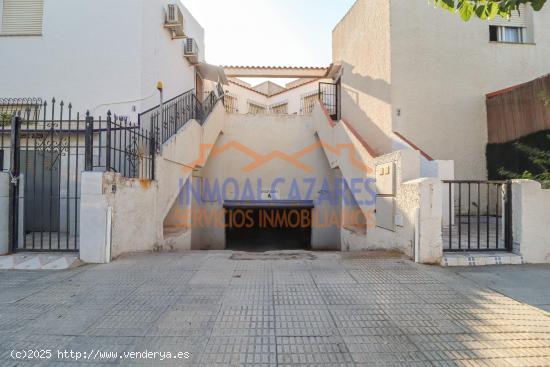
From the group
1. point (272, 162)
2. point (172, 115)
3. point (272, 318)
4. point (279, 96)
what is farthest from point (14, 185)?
point (279, 96)

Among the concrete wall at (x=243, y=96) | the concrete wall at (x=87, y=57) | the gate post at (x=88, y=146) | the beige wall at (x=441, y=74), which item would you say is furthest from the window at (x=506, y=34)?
the concrete wall at (x=243, y=96)

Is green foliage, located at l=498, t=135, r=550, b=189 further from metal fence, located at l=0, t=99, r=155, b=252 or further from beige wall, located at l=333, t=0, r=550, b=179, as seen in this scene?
metal fence, located at l=0, t=99, r=155, b=252

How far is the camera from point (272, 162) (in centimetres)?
1173

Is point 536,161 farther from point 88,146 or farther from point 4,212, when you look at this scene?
point 4,212

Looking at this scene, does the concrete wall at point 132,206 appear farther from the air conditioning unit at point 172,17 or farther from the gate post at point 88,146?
the air conditioning unit at point 172,17

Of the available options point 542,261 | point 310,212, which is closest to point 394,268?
point 542,261

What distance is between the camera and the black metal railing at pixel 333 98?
12.2 m

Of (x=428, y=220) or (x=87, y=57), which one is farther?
(x=87, y=57)

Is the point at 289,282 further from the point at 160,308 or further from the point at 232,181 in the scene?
the point at 232,181

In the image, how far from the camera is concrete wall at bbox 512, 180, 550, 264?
15.5 feet

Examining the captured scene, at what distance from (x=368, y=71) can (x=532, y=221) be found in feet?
20.9

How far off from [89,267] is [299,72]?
1392 cm

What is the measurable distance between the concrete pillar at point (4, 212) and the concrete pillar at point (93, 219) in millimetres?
1393

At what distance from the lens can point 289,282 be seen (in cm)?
388
